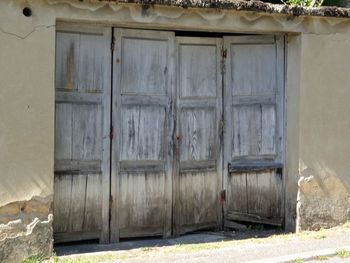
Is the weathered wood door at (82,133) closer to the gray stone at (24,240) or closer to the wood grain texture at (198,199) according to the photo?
the gray stone at (24,240)

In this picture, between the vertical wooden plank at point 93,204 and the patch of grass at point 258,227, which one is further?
the patch of grass at point 258,227

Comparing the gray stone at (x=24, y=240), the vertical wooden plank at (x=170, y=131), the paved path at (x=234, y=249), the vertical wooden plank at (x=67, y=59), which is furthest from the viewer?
the vertical wooden plank at (x=170, y=131)

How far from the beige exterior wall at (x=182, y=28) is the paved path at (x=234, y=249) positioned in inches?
17.0

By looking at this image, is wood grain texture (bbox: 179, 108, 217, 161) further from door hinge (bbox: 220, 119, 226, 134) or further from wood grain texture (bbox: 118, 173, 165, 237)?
wood grain texture (bbox: 118, 173, 165, 237)

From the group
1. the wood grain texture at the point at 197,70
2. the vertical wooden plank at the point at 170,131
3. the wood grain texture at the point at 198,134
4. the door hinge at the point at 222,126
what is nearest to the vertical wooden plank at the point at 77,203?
the vertical wooden plank at the point at 170,131

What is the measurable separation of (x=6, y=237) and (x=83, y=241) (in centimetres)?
109

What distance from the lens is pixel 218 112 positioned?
6.63 meters

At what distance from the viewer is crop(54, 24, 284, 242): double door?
233 inches

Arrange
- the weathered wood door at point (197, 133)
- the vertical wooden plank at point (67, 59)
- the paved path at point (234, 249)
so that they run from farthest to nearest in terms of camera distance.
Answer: the weathered wood door at point (197, 133) < the vertical wooden plank at point (67, 59) < the paved path at point (234, 249)

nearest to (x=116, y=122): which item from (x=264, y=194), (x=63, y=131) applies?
(x=63, y=131)

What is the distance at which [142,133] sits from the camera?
20.6 ft

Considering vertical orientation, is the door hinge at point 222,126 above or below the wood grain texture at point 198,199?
above

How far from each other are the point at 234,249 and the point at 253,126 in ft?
5.45

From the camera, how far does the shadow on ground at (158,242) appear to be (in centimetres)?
591
